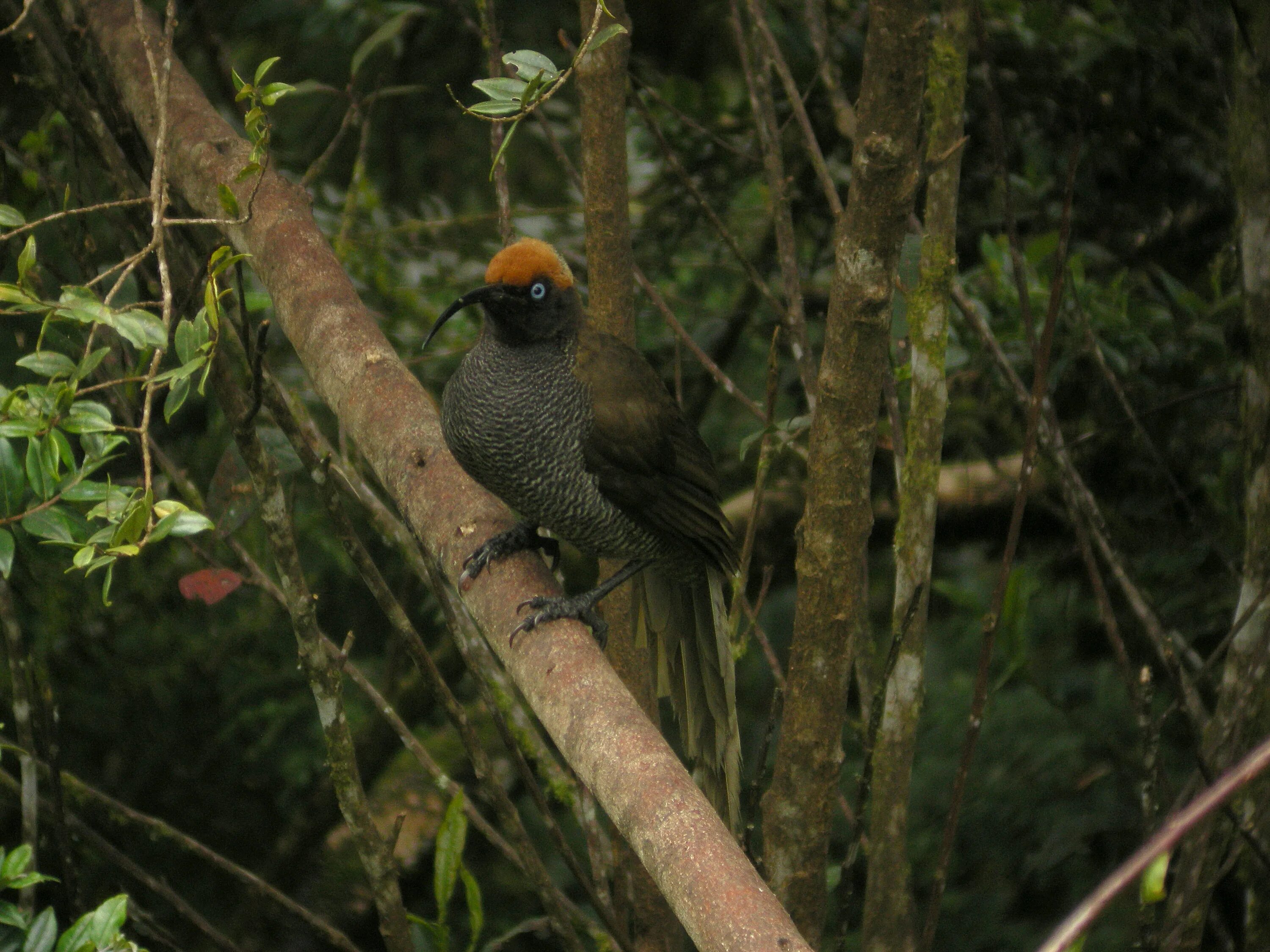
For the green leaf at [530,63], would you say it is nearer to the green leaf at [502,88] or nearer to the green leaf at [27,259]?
the green leaf at [502,88]

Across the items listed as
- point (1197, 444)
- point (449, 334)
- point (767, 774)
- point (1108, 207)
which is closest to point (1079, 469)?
point (1197, 444)

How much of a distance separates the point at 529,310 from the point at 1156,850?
8.07ft

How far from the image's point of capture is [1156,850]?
0.70m

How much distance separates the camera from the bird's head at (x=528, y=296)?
2.95 meters

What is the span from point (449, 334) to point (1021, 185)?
2023 mm

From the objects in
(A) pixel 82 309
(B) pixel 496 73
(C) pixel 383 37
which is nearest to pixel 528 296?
(B) pixel 496 73

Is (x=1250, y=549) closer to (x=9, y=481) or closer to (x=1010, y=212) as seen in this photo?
(x=1010, y=212)

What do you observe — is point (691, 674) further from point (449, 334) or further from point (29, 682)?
point (449, 334)

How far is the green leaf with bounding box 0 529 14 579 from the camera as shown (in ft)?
5.91

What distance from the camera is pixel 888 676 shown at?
2.20 meters

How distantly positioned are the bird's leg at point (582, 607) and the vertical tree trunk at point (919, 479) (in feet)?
2.09

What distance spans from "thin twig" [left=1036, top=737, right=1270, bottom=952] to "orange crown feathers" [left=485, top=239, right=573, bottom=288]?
239cm

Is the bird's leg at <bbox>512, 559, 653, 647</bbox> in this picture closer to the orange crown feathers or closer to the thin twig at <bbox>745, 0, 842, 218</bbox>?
the orange crown feathers

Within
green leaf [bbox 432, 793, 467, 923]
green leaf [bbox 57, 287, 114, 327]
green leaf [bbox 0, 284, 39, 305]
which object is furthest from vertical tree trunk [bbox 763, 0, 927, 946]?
green leaf [bbox 0, 284, 39, 305]
